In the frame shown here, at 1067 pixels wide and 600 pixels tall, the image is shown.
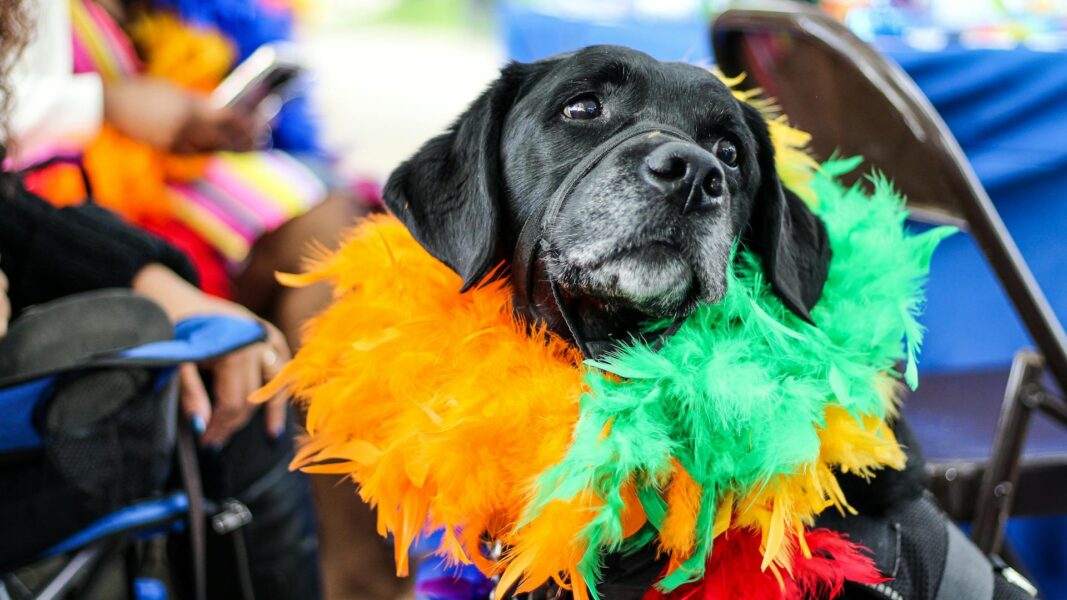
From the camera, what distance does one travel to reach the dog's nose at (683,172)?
985 millimetres

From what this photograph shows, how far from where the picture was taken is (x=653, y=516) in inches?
39.7

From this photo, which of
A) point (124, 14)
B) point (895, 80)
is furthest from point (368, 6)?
point (895, 80)

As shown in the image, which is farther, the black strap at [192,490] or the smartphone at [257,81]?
the smartphone at [257,81]

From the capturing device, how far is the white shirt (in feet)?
5.21

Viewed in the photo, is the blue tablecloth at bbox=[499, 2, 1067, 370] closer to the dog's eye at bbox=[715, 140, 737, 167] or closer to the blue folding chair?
the dog's eye at bbox=[715, 140, 737, 167]

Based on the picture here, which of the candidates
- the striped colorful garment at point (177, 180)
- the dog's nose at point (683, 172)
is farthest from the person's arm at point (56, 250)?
the dog's nose at point (683, 172)

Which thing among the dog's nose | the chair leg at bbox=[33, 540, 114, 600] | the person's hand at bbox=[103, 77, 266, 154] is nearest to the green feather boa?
the dog's nose

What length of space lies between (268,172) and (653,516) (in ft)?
4.80

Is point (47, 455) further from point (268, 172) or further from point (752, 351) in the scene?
point (268, 172)

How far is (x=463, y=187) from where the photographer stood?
1.19 m

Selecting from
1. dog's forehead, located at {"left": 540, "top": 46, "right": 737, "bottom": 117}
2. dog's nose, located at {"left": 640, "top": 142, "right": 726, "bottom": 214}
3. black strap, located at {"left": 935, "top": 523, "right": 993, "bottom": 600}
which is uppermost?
dog's forehead, located at {"left": 540, "top": 46, "right": 737, "bottom": 117}

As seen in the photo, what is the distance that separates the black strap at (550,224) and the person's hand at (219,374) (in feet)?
1.31

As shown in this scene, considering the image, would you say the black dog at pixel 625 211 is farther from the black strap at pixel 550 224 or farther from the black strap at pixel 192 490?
the black strap at pixel 192 490

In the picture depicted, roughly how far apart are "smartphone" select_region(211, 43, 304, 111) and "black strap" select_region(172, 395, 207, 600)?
1175 mm
